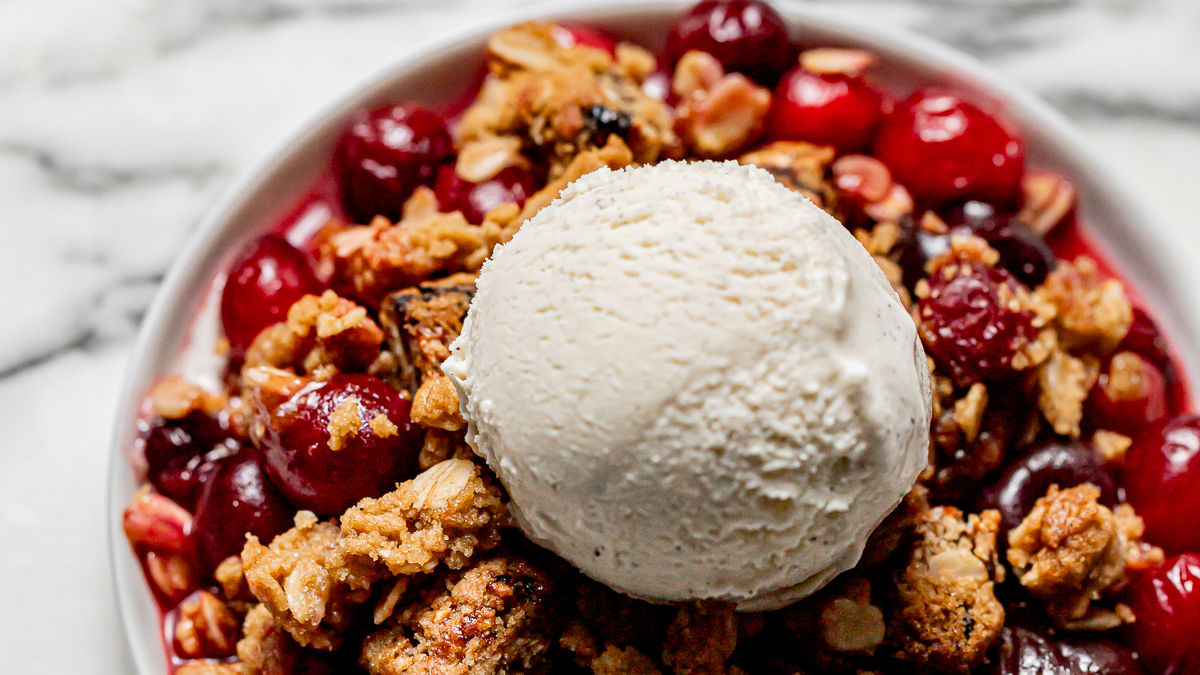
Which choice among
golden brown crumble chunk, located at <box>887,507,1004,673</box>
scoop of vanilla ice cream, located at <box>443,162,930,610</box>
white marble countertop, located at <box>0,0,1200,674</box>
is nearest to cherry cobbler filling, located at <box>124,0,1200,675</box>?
golden brown crumble chunk, located at <box>887,507,1004,673</box>

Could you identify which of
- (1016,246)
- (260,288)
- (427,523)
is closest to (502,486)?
(427,523)

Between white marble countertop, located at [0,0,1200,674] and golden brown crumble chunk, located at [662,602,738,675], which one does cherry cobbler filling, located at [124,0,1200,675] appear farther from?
white marble countertop, located at [0,0,1200,674]

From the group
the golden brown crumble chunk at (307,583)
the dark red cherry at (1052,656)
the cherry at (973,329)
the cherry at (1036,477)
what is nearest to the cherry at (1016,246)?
the cherry at (973,329)

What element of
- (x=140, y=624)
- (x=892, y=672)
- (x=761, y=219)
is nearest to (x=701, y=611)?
(x=892, y=672)

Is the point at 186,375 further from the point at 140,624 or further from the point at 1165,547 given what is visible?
the point at 1165,547

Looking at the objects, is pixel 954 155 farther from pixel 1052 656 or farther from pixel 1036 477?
pixel 1052 656

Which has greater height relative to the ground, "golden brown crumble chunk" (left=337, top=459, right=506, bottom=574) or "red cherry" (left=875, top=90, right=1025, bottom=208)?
"red cherry" (left=875, top=90, right=1025, bottom=208)

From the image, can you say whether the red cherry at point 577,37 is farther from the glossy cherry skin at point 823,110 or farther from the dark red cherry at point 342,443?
the dark red cherry at point 342,443
